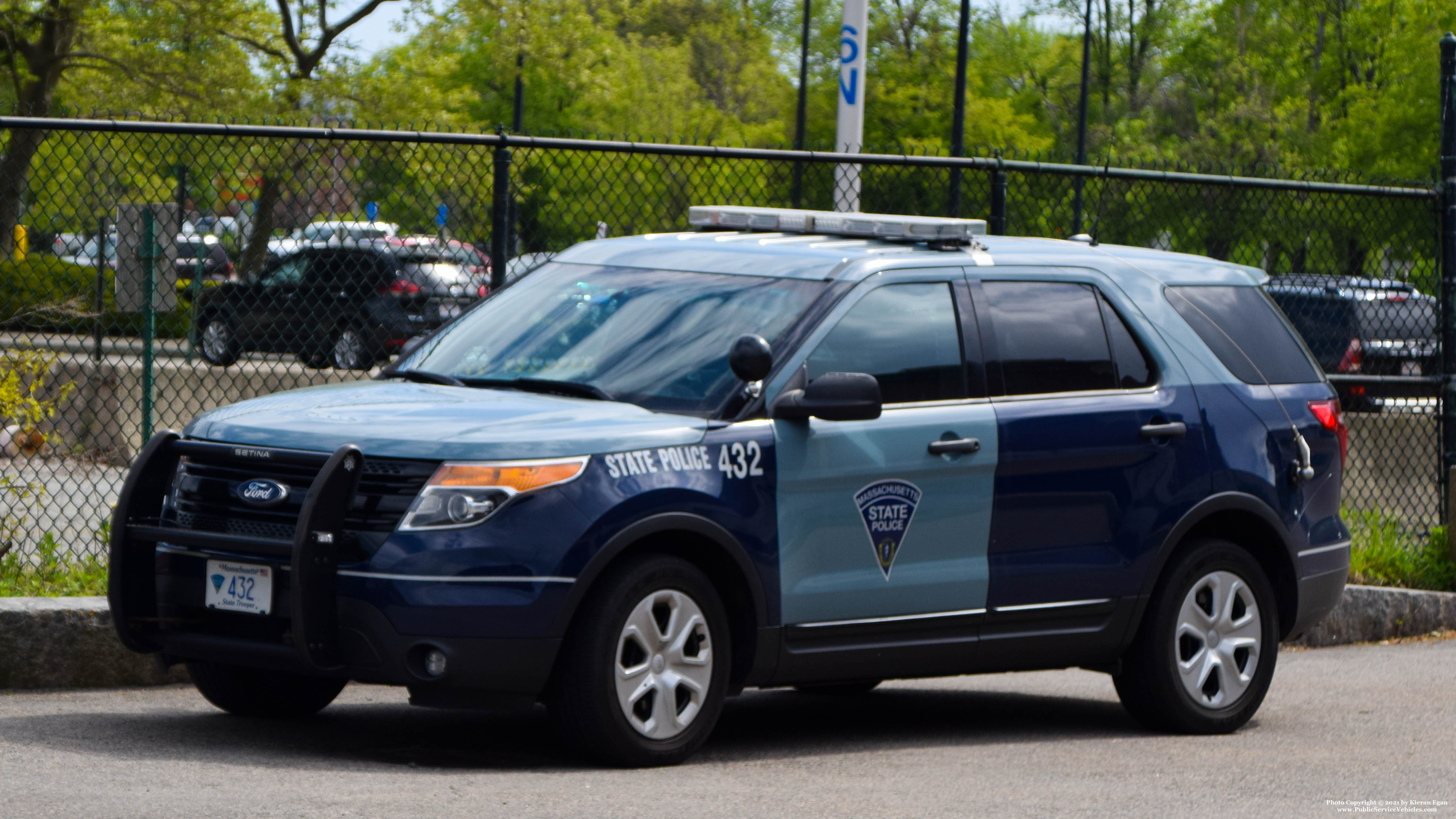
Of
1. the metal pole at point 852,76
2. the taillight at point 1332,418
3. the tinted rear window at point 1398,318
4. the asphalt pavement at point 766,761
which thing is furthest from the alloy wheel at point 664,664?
the tinted rear window at point 1398,318

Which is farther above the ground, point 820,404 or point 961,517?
point 820,404

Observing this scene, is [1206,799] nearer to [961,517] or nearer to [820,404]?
[961,517]

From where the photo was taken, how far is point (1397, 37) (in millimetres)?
38219

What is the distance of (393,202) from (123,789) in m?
3.87

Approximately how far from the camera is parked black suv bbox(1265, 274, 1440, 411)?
11172 millimetres

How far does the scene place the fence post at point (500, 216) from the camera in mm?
8734

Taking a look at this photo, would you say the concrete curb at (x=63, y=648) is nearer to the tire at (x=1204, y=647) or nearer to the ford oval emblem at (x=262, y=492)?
the ford oval emblem at (x=262, y=492)

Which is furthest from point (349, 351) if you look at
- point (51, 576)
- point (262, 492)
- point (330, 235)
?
point (262, 492)

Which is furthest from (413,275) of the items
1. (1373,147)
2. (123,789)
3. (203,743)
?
(1373,147)

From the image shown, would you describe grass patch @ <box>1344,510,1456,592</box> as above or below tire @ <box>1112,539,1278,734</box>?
below

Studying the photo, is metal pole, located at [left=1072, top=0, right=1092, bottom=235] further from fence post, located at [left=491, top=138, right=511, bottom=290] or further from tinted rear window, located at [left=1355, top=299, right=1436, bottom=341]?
fence post, located at [left=491, top=138, right=511, bottom=290]

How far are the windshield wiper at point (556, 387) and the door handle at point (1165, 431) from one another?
2.01 meters

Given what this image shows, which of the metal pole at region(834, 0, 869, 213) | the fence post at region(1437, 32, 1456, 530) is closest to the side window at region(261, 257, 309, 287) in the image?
the metal pole at region(834, 0, 869, 213)

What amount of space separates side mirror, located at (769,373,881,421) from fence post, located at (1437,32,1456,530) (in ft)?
19.8
